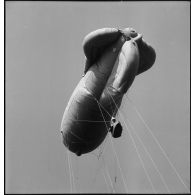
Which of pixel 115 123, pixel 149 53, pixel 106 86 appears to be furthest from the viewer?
pixel 149 53

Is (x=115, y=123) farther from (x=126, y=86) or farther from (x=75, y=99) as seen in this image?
(x=75, y=99)

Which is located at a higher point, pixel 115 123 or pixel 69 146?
pixel 115 123

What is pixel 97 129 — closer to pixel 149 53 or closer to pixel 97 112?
pixel 97 112

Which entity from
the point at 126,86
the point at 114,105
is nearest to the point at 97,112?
the point at 114,105

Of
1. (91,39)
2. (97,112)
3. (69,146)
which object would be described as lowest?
(69,146)

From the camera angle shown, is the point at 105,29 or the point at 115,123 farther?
the point at 105,29

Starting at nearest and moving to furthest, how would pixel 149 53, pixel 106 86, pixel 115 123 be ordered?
pixel 115 123 < pixel 106 86 < pixel 149 53
